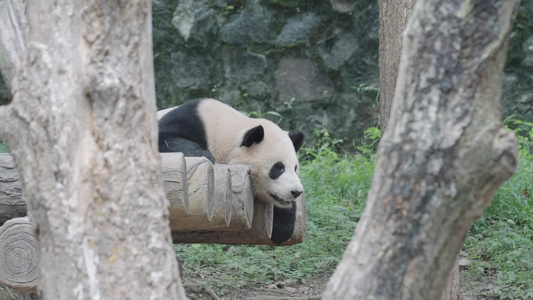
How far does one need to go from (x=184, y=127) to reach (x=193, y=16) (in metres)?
3.01

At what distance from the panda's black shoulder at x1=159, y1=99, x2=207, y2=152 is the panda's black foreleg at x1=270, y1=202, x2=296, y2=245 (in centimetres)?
75

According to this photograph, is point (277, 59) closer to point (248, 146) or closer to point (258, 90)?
point (258, 90)

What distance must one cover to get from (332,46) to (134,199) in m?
5.59

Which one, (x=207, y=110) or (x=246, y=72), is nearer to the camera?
(x=207, y=110)

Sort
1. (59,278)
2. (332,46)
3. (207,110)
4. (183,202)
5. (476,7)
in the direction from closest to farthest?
(476,7) → (59,278) → (183,202) → (207,110) → (332,46)

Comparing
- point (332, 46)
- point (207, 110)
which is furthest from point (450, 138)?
point (332, 46)

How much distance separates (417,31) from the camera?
1.64m

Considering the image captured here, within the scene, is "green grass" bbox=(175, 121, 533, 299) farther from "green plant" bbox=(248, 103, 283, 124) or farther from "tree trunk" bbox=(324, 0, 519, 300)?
"tree trunk" bbox=(324, 0, 519, 300)

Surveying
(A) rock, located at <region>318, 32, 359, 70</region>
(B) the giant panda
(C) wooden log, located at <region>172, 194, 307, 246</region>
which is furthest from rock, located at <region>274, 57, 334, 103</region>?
(C) wooden log, located at <region>172, 194, 307, 246</region>

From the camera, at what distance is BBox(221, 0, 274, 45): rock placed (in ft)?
23.1

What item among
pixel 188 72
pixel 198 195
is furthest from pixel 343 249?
pixel 188 72

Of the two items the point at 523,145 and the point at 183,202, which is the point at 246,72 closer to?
the point at 523,145

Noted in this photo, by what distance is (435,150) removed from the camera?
1618 millimetres

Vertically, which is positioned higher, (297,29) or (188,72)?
(297,29)
